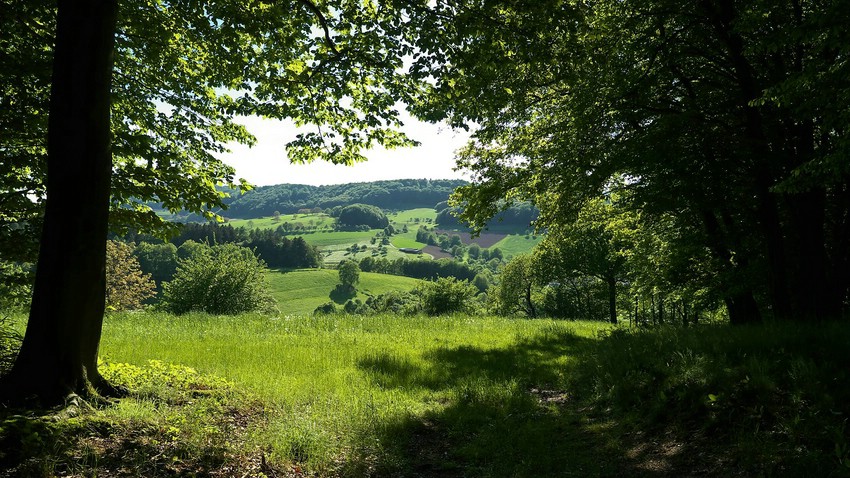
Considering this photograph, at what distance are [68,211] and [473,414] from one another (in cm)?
630

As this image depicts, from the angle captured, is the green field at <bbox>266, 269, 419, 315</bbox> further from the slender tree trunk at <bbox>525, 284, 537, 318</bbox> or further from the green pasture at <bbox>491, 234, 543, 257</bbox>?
the slender tree trunk at <bbox>525, 284, 537, 318</bbox>

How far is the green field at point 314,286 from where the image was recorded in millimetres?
111062

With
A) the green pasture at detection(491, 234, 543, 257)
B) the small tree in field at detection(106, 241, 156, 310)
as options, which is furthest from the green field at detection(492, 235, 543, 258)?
the small tree in field at detection(106, 241, 156, 310)

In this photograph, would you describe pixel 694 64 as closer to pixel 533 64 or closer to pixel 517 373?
pixel 533 64

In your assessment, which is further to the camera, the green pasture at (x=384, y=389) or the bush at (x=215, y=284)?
the bush at (x=215, y=284)

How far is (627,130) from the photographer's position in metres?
12.2

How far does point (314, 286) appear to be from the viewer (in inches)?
4811

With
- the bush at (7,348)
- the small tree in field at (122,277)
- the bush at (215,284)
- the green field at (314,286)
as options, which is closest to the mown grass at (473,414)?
the bush at (7,348)

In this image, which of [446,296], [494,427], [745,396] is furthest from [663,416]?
[446,296]

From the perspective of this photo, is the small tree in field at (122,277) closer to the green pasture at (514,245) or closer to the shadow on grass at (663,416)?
the shadow on grass at (663,416)

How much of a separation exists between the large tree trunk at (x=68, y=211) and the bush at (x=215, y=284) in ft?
122

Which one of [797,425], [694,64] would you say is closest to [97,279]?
[797,425]

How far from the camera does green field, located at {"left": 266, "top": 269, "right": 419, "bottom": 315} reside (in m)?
111

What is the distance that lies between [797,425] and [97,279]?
26.9 feet
